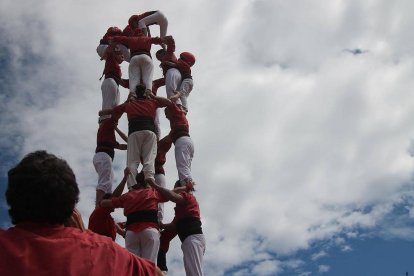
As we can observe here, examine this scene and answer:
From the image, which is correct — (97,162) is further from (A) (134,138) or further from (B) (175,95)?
(B) (175,95)

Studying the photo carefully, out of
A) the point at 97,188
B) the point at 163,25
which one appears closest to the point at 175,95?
the point at 163,25

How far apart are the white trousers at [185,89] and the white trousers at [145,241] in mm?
5645

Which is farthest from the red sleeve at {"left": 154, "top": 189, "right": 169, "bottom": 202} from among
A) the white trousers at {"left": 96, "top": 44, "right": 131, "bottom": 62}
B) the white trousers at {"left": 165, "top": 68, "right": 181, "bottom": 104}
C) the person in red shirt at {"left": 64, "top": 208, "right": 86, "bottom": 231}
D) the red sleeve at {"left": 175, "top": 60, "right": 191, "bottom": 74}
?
the person in red shirt at {"left": 64, "top": 208, "right": 86, "bottom": 231}

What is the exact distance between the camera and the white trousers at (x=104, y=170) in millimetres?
10719

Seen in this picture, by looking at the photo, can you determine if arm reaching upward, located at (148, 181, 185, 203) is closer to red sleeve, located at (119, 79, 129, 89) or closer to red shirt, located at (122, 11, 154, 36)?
red sleeve, located at (119, 79, 129, 89)

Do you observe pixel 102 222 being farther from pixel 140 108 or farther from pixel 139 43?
pixel 139 43

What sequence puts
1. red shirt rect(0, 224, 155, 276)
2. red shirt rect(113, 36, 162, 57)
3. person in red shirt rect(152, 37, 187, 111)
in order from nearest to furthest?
red shirt rect(0, 224, 155, 276) → red shirt rect(113, 36, 162, 57) → person in red shirt rect(152, 37, 187, 111)

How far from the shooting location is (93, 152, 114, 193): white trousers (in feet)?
35.2

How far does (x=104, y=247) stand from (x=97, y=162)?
8.52m

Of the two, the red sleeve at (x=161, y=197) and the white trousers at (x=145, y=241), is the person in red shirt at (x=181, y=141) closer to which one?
the red sleeve at (x=161, y=197)

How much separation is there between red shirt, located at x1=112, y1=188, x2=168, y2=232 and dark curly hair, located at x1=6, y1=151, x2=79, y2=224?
576cm

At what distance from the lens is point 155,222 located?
834cm

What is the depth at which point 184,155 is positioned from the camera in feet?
35.3

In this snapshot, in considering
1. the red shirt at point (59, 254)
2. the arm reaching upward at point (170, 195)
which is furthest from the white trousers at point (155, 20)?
the red shirt at point (59, 254)
